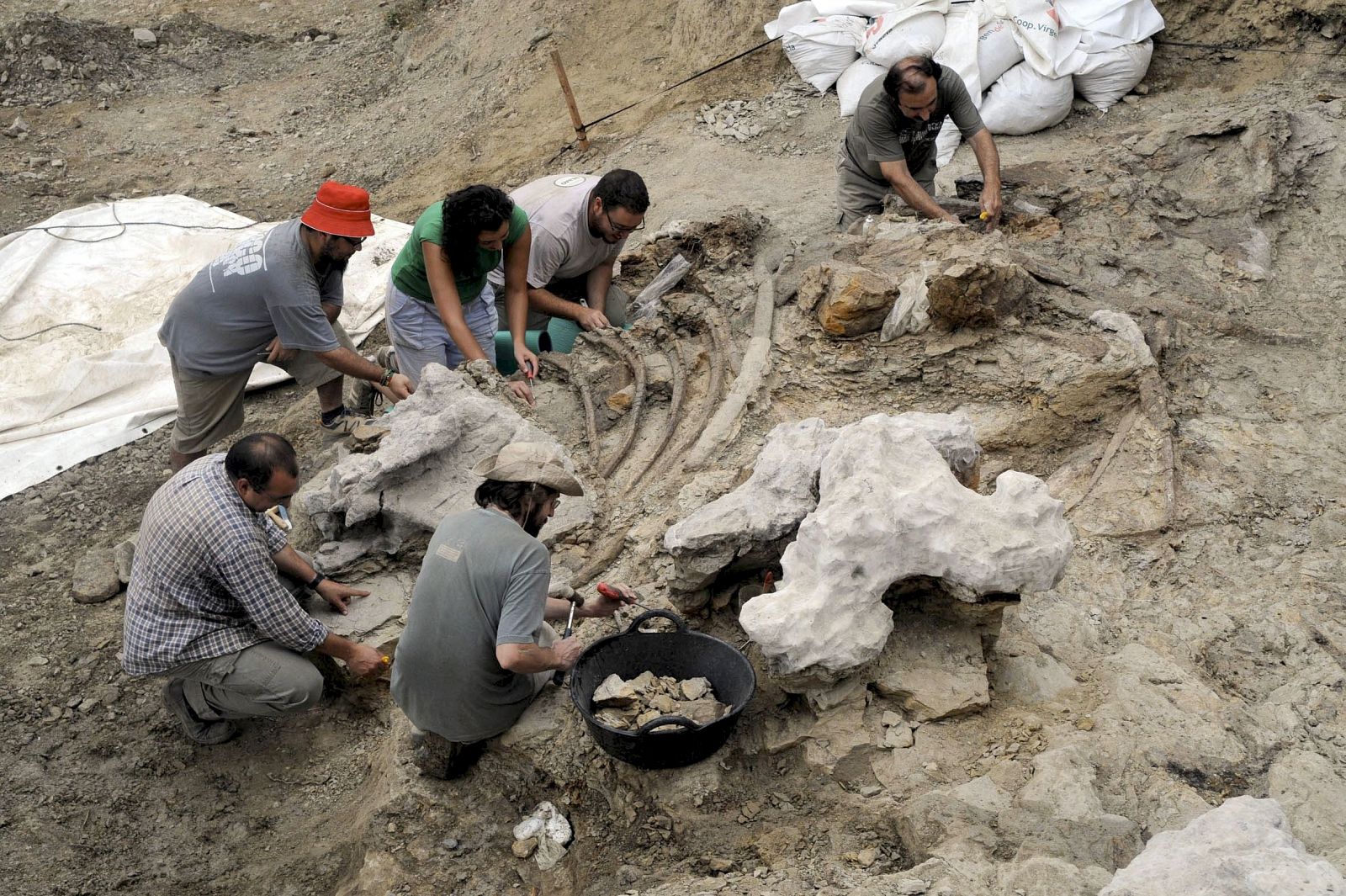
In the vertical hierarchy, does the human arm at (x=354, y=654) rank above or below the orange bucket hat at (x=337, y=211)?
below

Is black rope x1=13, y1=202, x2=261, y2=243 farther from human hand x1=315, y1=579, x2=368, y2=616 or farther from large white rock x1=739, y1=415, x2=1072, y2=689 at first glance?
large white rock x1=739, y1=415, x2=1072, y2=689

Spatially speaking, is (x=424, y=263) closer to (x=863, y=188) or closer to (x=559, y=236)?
(x=559, y=236)

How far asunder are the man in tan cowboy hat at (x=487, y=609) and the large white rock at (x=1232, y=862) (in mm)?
1838

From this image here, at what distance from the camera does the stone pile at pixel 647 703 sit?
328 centimetres

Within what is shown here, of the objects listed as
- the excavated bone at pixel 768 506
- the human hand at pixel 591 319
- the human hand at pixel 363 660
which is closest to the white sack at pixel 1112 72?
the human hand at pixel 591 319

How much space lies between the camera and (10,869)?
3.85 m

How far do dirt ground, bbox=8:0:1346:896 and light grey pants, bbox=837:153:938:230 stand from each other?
0.27 meters

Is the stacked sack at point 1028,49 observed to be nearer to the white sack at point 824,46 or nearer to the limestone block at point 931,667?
the white sack at point 824,46

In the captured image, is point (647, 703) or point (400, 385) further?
point (400, 385)

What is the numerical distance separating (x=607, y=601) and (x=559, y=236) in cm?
260

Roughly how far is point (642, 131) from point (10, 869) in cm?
801

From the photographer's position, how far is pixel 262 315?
5066 mm

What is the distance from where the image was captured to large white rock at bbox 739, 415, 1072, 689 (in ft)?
9.95

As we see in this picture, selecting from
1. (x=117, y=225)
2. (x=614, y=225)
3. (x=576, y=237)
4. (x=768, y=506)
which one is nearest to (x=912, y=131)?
(x=614, y=225)
